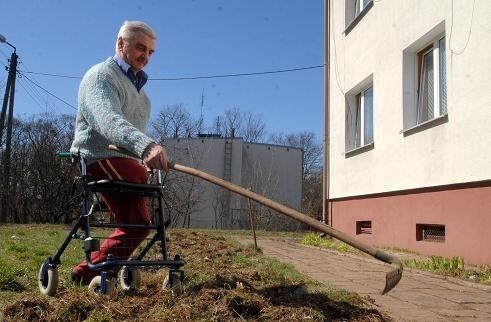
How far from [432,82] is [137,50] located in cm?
580

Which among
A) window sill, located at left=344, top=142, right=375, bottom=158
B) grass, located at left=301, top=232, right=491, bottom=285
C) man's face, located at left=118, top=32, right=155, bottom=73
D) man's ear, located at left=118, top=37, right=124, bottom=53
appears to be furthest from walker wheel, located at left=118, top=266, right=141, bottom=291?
window sill, located at left=344, top=142, right=375, bottom=158

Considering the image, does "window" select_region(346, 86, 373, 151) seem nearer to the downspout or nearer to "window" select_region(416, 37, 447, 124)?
the downspout

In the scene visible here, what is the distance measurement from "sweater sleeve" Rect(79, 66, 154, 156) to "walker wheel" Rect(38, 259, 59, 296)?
0.92m

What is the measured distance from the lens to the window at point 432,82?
779cm

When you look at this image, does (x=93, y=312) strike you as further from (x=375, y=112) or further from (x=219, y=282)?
(x=375, y=112)

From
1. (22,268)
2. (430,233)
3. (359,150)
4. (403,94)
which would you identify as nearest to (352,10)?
(359,150)

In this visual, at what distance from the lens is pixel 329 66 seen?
1250cm

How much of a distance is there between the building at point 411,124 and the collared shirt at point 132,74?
4.16 meters

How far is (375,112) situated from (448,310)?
19.9ft

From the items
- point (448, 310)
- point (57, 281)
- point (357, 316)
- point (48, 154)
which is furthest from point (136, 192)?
point (48, 154)

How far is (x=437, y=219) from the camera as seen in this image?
7.36 meters

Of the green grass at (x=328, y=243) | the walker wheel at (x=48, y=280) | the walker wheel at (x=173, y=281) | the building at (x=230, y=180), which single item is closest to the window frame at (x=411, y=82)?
the green grass at (x=328, y=243)

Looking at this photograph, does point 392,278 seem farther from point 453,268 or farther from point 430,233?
point 430,233

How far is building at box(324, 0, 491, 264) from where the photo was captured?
648 cm
